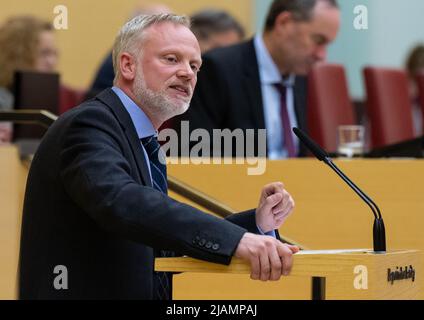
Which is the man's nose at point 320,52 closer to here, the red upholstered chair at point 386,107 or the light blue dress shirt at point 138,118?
the red upholstered chair at point 386,107

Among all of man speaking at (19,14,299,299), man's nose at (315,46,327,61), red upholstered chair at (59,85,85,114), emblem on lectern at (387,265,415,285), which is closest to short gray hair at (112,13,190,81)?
man speaking at (19,14,299,299)

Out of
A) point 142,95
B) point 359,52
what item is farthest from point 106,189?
point 359,52

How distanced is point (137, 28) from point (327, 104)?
2555 millimetres

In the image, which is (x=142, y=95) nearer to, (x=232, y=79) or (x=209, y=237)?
(x=209, y=237)

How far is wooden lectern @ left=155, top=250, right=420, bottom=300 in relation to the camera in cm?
169

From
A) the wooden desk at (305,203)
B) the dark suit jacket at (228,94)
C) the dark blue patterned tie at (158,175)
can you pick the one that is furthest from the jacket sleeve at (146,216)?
the dark suit jacket at (228,94)

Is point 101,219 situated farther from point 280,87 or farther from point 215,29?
point 215,29

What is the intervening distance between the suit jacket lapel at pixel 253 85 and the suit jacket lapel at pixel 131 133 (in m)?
1.78

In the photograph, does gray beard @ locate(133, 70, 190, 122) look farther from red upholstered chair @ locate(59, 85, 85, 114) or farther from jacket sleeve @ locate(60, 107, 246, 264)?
red upholstered chair @ locate(59, 85, 85, 114)

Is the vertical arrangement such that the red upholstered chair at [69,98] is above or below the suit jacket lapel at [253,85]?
above

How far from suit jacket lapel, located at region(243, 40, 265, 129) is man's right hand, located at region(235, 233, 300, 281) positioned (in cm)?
206

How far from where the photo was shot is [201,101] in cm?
378

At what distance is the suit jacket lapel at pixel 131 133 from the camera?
1.98 meters

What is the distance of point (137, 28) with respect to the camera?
6.92 feet
